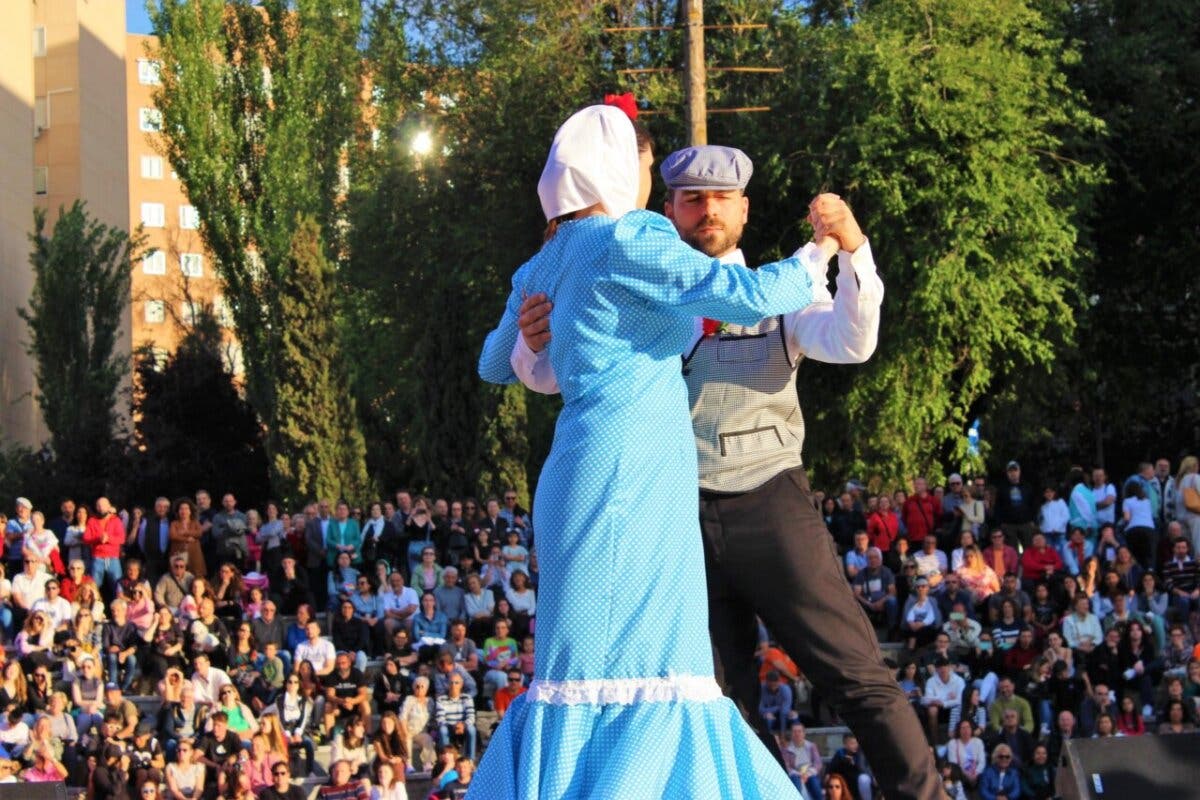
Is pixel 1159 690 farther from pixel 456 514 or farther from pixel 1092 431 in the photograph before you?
pixel 1092 431

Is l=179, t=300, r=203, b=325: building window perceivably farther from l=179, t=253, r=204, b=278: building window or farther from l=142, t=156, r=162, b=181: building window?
l=142, t=156, r=162, b=181: building window

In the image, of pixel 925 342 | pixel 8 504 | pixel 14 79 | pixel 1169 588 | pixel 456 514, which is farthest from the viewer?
pixel 14 79

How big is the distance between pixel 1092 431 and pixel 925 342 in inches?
305

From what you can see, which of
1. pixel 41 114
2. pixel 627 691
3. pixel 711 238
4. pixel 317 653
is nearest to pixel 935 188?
pixel 317 653

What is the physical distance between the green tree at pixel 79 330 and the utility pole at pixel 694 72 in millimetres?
15017

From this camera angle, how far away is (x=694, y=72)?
15.4 m

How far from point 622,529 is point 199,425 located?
1154 inches

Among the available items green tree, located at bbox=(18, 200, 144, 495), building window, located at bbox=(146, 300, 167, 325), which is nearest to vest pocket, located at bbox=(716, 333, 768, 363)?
green tree, located at bbox=(18, 200, 144, 495)

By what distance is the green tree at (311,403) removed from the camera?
27.5m

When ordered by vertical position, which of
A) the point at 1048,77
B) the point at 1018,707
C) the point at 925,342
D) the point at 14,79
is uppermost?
the point at 14,79

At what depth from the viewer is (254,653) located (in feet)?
50.8

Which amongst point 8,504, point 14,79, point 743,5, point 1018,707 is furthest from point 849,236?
point 14,79

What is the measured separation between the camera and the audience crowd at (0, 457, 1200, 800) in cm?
1405

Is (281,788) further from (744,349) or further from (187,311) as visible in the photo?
(187,311)
